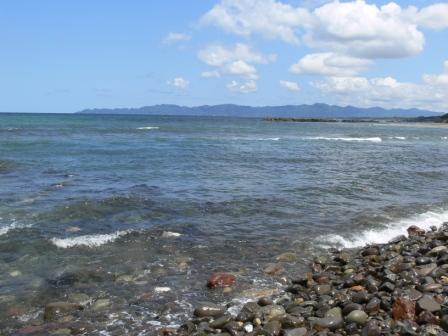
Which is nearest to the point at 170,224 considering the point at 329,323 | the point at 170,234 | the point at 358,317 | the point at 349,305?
the point at 170,234

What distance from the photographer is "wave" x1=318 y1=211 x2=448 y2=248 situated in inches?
556

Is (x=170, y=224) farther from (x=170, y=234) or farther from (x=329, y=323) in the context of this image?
(x=329, y=323)

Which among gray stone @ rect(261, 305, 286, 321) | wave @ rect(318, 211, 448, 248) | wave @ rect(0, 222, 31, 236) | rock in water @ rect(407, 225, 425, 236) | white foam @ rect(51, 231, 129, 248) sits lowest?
wave @ rect(318, 211, 448, 248)

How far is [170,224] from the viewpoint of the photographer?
15.2 metres

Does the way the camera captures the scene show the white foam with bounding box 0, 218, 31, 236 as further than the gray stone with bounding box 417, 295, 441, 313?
Yes

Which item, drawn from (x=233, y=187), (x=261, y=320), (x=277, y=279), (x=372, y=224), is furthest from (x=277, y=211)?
(x=261, y=320)

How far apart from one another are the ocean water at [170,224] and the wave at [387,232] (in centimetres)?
6

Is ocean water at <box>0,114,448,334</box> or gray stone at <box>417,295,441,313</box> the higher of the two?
gray stone at <box>417,295,441,313</box>

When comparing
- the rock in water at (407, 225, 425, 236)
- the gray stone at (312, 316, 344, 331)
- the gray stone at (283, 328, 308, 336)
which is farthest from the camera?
the rock in water at (407, 225, 425, 236)

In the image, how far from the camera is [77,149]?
38.1 metres

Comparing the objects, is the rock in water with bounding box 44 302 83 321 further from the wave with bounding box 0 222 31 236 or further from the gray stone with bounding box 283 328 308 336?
the wave with bounding box 0 222 31 236

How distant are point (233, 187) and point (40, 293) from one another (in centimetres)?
1278

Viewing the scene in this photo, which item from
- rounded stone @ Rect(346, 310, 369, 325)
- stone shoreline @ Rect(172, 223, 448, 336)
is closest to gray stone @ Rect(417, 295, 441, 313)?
stone shoreline @ Rect(172, 223, 448, 336)

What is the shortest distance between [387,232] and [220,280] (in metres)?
6.99
